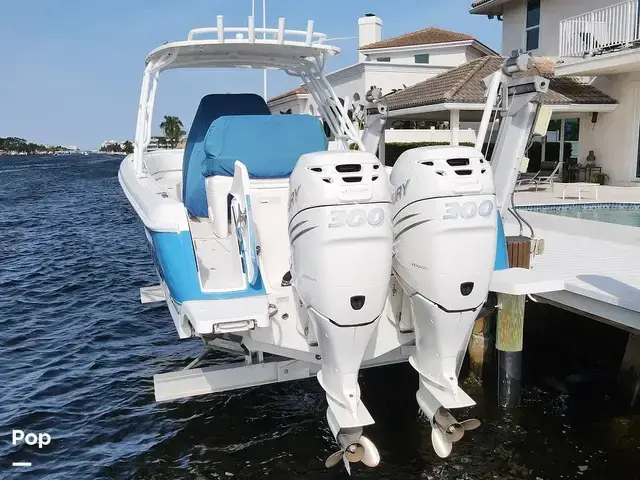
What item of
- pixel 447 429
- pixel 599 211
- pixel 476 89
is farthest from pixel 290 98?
pixel 447 429

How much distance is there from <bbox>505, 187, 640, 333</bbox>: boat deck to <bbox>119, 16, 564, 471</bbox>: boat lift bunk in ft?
1.10

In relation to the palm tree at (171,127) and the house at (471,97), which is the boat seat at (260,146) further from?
the palm tree at (171,127)

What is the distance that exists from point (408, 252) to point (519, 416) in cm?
255

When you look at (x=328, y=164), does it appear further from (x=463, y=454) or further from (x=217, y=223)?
(x=463, y=454)

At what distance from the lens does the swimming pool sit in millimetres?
9898

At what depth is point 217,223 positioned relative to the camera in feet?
19.3

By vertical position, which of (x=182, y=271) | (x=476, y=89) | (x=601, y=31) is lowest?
→ (x=182, y=271)

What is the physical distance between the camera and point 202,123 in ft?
22.9

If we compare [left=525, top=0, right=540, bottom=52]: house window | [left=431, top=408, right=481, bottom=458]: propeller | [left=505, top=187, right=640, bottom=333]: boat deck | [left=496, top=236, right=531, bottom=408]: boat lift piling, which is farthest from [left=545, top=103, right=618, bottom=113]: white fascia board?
[left=431, top=408, right=481, bottom=458]: propeller

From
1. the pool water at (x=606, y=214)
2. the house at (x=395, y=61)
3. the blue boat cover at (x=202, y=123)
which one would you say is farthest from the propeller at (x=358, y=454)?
the house at (x=395, y=61)

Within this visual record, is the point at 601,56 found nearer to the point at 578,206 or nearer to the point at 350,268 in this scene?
the point at 578,206

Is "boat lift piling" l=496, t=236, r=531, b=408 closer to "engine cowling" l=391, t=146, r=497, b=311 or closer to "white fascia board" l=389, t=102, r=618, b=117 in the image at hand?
"engine cowling" l=391, t=146, r=497, b=311

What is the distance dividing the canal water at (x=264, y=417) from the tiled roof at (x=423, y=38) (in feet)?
70.3

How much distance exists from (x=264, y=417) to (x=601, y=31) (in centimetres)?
1215
